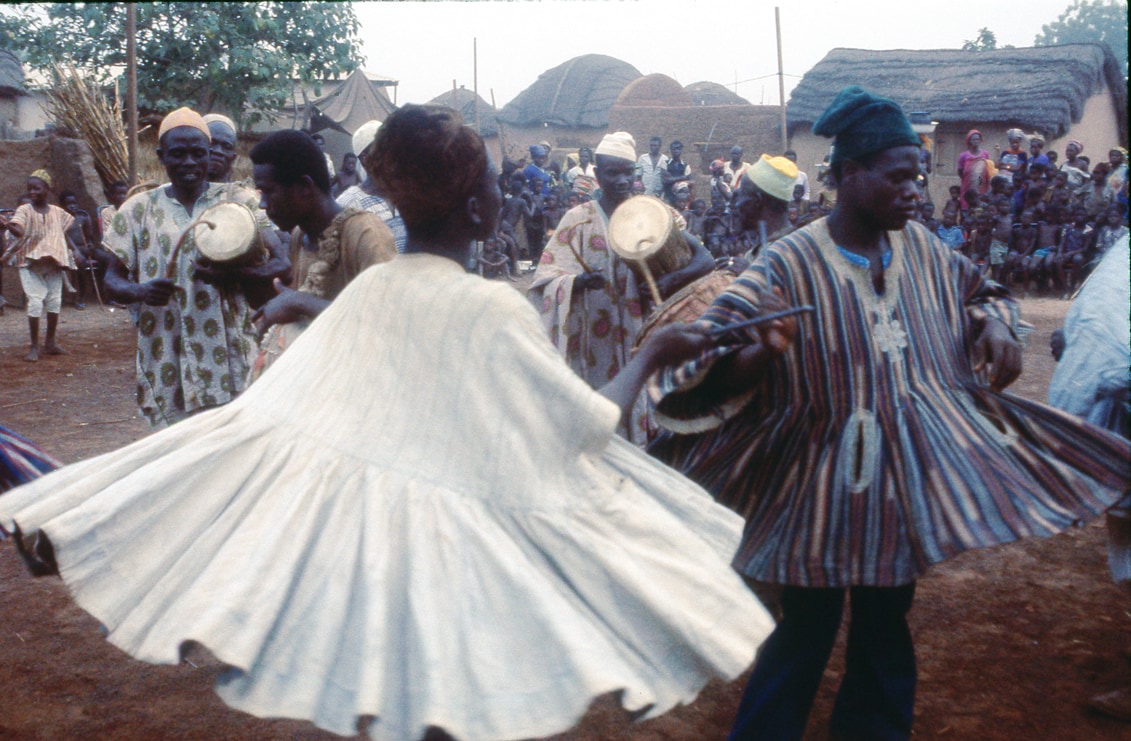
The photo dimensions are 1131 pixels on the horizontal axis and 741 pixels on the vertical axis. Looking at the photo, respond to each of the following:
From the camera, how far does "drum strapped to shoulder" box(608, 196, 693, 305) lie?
14.4ft

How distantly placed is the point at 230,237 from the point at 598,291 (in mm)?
1718

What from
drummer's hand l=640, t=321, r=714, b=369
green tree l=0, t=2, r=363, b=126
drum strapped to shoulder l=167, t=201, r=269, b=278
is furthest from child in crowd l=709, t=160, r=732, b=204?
drummer's hand l=640, t=321, r=714, b=369

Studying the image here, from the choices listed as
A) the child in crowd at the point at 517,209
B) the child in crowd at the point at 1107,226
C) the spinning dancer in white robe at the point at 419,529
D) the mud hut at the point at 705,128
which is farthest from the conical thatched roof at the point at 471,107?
the spinning dancer in white robe at the point at 419,529

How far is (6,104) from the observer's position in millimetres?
27500

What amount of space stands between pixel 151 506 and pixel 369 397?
46 cm

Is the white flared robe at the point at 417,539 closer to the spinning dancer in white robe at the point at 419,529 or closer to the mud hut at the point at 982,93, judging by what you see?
the spinning dancer in white robe at the point at 419,529

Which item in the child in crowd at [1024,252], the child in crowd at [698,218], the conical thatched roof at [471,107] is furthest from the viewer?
the conical thatched roof at [471,107]

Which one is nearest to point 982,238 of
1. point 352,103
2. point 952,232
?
point 952,232

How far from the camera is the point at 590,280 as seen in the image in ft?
16.1

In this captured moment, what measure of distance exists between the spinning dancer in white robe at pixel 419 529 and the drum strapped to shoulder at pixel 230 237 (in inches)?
86.5

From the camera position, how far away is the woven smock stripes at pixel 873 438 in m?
2.65

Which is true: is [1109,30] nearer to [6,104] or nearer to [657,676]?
[6,104]

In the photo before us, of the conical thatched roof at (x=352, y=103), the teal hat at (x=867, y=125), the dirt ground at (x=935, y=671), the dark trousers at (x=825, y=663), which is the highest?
the conical thatched roof at (x=352, y=103)

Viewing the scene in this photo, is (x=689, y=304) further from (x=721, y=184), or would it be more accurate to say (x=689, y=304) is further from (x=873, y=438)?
(x=721, y=184)
